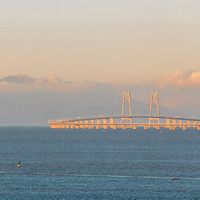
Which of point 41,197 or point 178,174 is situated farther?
point 178,174

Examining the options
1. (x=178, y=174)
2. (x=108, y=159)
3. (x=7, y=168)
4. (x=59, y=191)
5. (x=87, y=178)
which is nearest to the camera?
(x=59, y=191)

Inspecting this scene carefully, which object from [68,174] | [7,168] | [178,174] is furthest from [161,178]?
[7,168]

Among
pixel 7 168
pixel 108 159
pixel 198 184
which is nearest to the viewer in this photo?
pixel 198 184

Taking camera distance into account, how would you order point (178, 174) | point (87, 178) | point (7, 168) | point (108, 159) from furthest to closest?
point (108, 159)
point (7, 168)
point (178, 174)
point (87, 178)

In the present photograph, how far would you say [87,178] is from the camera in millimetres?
76688

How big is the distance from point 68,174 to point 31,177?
17.8 feet

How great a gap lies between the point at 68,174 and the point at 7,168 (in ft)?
41.8

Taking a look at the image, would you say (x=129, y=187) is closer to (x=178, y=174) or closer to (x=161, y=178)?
(x=161, y=178)

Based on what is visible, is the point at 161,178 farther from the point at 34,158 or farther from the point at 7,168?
the point at 34,158

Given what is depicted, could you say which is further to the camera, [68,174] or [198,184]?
[68,174]

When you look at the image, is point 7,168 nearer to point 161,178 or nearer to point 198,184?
point 161,178

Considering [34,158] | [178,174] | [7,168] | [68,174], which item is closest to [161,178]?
[178,174]

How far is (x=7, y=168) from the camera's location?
89812 millimetres

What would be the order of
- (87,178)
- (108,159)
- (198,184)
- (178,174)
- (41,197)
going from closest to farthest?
1. (41,197)
2. (198,184)
3. (87,178)
4. (178,174)
5. (108,159)
